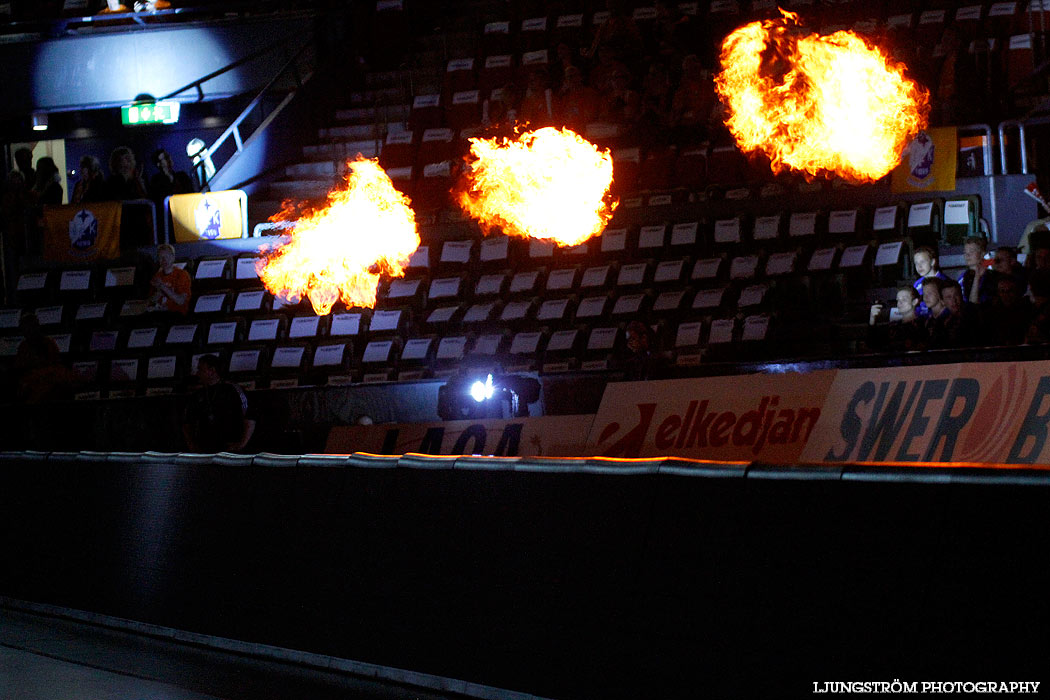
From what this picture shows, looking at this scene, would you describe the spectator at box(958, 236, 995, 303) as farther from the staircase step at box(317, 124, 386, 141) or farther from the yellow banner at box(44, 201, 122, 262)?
the yellow banner at box(44, 201, 122, 262)

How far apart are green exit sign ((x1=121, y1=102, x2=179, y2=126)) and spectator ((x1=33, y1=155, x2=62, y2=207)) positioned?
367 cm

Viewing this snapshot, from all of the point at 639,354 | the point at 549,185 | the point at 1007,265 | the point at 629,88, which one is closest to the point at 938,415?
the point at 1007,265

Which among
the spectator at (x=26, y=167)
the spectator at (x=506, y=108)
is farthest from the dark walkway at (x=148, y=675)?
the spectator at (x=26, y=167)

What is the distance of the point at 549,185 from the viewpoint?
15047 mm

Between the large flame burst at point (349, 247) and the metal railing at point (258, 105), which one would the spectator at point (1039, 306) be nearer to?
the large flame burst at point (349, 247)

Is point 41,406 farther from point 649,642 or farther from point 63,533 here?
point 649,642

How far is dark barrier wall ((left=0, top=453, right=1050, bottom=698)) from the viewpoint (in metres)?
4.04

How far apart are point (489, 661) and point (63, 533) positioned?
16.0 ft

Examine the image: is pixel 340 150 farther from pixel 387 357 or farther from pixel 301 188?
pixel 387 357

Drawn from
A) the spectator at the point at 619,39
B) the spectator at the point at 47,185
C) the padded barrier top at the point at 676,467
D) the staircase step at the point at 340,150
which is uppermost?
the spectator at the point at 619,39

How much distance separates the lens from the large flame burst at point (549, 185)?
49.4 feet

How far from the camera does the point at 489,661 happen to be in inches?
229

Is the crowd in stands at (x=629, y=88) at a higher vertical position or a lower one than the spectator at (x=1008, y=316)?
higher

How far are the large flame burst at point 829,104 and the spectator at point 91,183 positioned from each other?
1009 centimetres
